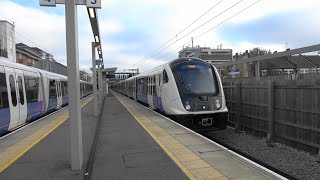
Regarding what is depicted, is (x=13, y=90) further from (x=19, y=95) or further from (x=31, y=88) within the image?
(x=31, y=88)

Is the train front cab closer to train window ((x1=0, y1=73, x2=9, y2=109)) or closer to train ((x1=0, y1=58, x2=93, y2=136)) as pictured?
train ((x1=0, y1=58, x2=93, y2=136))

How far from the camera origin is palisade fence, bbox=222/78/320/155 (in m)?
9.86

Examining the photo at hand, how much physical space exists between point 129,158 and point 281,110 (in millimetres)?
6282

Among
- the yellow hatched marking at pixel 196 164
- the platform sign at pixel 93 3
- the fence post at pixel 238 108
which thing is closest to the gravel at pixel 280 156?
the fence post at pixel 238 108

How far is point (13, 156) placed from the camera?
7.61 meters

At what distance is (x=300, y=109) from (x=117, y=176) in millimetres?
6661

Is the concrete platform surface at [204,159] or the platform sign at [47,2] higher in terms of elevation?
the platform sign at [47,2]

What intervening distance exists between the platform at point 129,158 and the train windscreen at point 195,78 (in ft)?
9.96

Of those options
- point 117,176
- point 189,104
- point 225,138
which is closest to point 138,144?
point 117,176

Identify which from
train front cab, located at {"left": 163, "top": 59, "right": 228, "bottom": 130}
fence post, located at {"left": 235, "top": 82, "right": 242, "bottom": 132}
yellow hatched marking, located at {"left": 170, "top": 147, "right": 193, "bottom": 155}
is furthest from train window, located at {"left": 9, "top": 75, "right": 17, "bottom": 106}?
fence post, located at {"left": 235, "top": 82, "right": 242, "bottom": 132}

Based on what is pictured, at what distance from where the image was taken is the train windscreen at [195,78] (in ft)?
44.8

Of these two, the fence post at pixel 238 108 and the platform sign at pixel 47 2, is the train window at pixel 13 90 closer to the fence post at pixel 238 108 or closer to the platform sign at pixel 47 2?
the platform sign at pixel 47 2

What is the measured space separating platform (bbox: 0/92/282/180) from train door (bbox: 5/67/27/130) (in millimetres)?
895

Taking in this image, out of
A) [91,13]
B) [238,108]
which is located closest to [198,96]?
[238,108]
